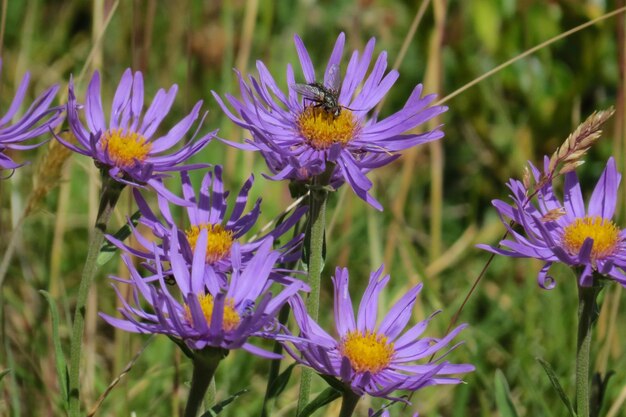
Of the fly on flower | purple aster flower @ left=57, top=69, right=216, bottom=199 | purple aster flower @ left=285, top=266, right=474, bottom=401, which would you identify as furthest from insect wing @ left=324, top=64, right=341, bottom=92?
purple aster flower @ left=285, top=266, right=474, bottom=401

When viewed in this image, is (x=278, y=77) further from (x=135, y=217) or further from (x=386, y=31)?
(x=135, y=217)

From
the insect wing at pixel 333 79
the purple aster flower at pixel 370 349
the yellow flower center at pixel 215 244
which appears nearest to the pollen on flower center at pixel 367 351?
the purple aster flower at pixel 370 349

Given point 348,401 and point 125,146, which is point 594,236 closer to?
point 348,401

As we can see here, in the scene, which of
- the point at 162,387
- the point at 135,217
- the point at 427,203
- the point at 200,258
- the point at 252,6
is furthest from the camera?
the point at 427,203

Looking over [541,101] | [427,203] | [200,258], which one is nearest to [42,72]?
[427,203]

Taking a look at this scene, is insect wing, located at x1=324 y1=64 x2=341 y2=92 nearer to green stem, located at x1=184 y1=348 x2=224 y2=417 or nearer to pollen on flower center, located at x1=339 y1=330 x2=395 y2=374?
pollen on flower center, located at x1=339 y1=330 x2=395 y2=374

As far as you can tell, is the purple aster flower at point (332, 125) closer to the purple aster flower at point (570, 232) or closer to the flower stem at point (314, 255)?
the flower stem at point (314, 255)
